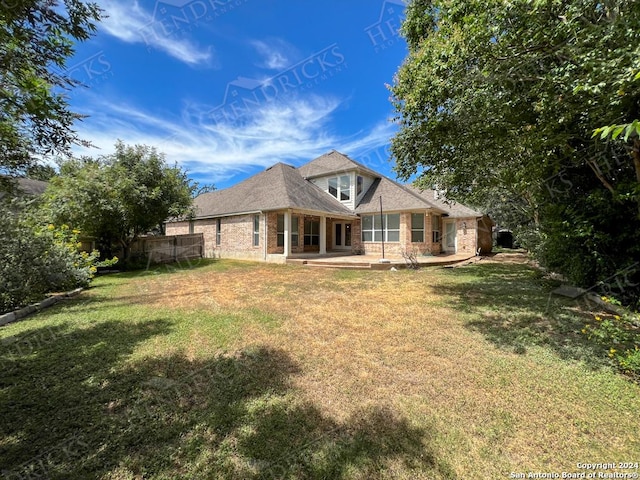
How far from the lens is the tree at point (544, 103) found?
153 inches

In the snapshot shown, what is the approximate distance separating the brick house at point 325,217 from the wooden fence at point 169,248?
0.64 meters

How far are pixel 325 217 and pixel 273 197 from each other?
133 inches

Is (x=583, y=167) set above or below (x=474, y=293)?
above

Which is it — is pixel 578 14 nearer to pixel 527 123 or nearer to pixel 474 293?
pixel 527 123

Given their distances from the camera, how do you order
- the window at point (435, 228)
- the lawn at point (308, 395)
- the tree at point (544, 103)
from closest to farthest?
the lawn at point (308, 395) → the tree at point (544, 103) → the window at point (435, 228)

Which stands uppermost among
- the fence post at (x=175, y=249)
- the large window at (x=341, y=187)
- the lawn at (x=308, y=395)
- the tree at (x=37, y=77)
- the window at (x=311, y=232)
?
the large window at (x=341, y=187)

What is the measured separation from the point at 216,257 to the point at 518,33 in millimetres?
17003

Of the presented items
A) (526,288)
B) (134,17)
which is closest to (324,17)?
(134,17)

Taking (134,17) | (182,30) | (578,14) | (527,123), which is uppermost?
(182,30)

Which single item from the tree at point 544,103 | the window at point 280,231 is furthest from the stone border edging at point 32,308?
the tree at point 544,103

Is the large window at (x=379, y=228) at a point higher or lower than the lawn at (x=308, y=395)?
higher

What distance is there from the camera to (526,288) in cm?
788

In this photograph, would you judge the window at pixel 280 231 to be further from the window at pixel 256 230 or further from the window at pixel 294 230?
the window at pixel 256 230

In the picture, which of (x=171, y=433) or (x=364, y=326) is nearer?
(x=171, y=433)
